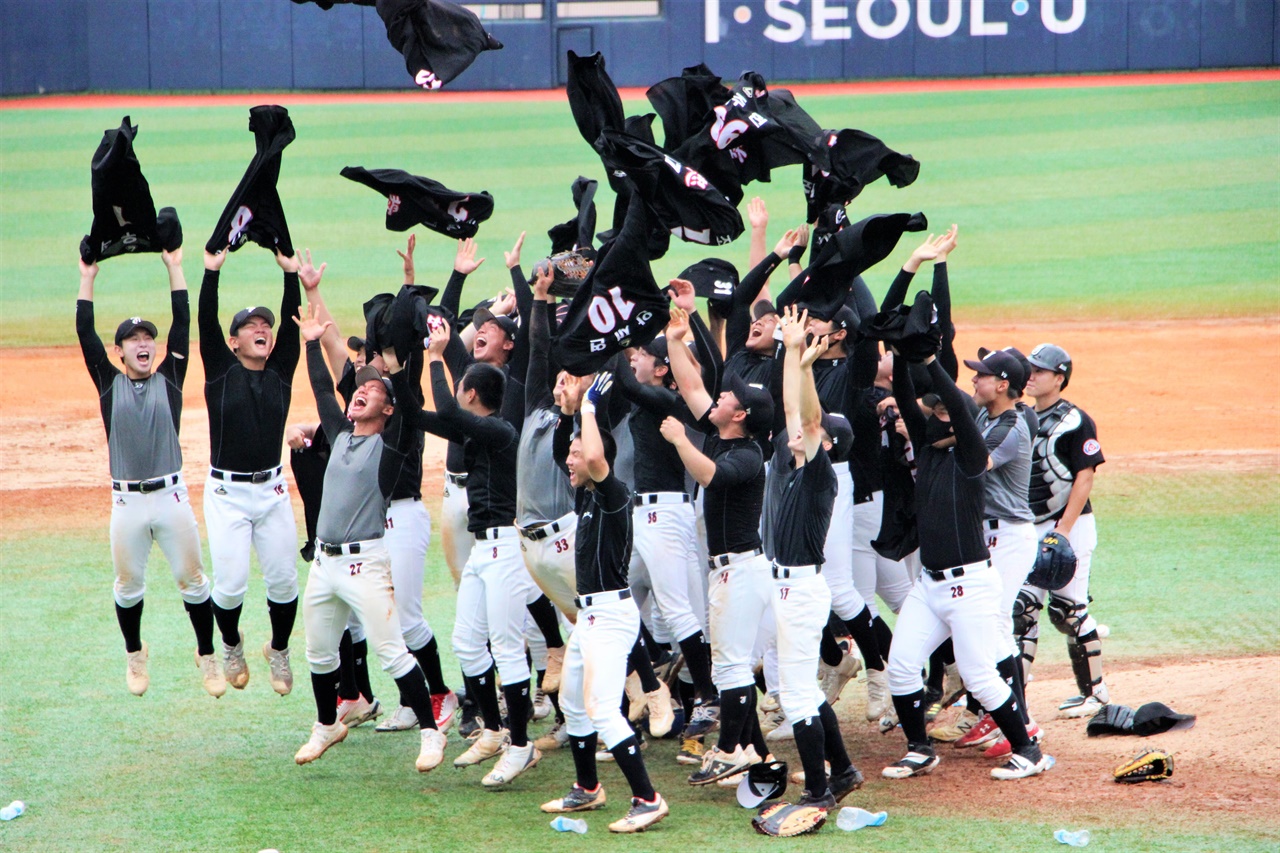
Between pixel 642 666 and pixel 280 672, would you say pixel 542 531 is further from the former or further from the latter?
pixel 280 672

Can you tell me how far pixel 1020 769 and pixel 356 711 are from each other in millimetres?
3289

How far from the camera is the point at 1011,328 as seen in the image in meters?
16.1

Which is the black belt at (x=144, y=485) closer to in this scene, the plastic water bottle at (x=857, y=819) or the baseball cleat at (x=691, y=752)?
the baseball cleat at (x=691, y=752)

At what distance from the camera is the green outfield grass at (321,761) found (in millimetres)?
5598

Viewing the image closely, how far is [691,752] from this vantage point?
652cm

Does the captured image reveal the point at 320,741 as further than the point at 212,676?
No

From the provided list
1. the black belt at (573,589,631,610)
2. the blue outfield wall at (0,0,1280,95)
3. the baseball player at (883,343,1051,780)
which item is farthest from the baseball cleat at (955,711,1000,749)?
the blue outfield wall at (0,0,1280,95)

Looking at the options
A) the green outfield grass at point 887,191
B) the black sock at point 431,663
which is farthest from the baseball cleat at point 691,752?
the green outfield grass at point 887,191

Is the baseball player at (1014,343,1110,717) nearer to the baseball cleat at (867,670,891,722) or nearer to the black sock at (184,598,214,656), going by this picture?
the baseball cleat at (867,670,891,722)

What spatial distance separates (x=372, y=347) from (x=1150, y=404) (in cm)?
924

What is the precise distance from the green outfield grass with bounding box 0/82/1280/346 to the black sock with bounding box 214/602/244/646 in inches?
417

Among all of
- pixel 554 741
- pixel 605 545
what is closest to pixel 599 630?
pixel 605 545

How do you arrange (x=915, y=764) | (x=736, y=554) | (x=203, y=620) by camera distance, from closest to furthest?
(x=736, y=554) → (x=915, y=764) → (x=203, y=620)

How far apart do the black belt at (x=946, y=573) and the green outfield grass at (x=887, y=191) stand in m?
11.3
